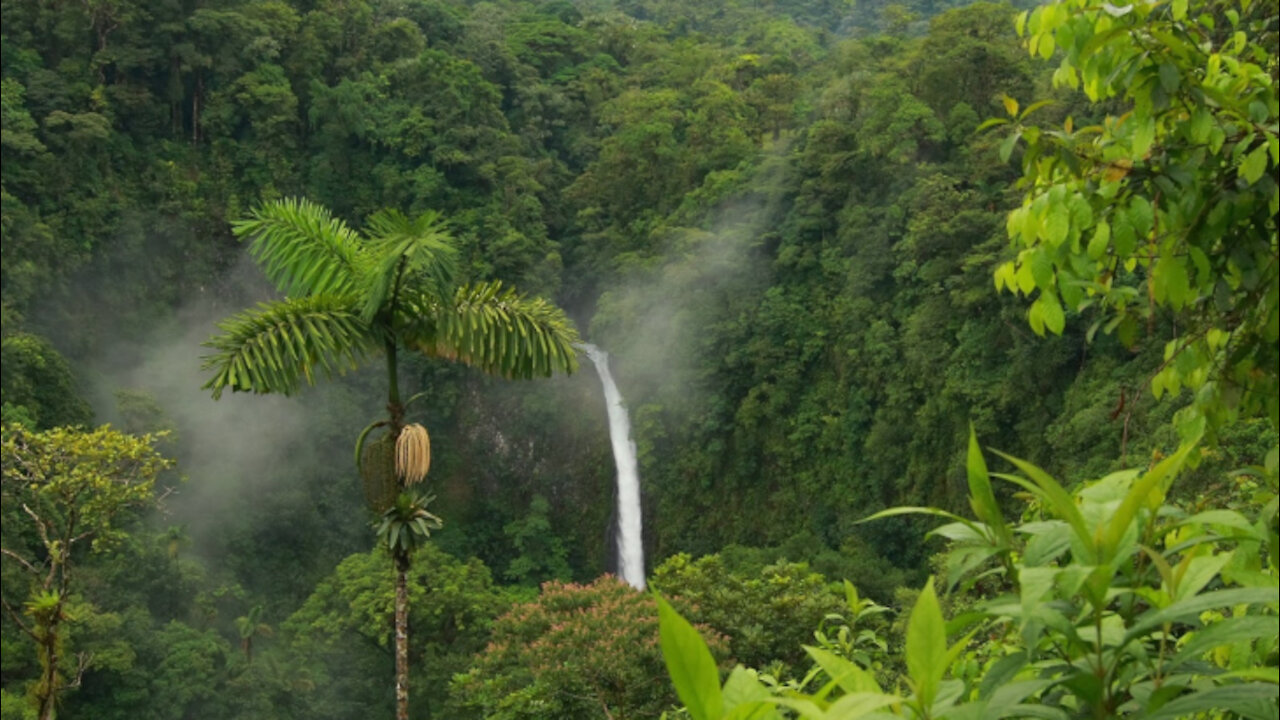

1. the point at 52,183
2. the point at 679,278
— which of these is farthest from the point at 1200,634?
the point at 52,183

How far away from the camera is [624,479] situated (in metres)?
20.2

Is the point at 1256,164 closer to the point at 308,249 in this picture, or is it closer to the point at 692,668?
the point at 692,668

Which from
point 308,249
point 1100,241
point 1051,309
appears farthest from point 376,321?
point 1100,241

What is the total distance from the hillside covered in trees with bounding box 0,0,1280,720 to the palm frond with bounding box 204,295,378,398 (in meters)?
0.02

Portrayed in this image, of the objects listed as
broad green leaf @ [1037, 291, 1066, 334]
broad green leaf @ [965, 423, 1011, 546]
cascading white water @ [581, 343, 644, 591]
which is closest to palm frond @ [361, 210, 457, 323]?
broad green leaf @ [1037, 291, 1066, 334]

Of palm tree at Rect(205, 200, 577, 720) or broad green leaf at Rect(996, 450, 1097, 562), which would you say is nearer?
broad green leaf at Rect(996, 450, 1097, 562)

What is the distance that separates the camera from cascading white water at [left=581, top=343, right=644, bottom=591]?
64.5 ft

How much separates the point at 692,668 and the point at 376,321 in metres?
4.53

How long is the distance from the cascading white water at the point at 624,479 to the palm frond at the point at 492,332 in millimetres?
13726

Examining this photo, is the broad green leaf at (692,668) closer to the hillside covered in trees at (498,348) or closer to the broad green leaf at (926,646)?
the broad green leaf at (926,646)

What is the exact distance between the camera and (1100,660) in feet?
3.54

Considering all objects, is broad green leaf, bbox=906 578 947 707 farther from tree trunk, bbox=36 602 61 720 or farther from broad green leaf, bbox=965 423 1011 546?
tree trunk, bbox=36 602 61 720

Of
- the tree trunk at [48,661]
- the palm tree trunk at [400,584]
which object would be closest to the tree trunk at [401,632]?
the palm tree trunk at [400,584]

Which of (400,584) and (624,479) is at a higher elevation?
(624,479)
